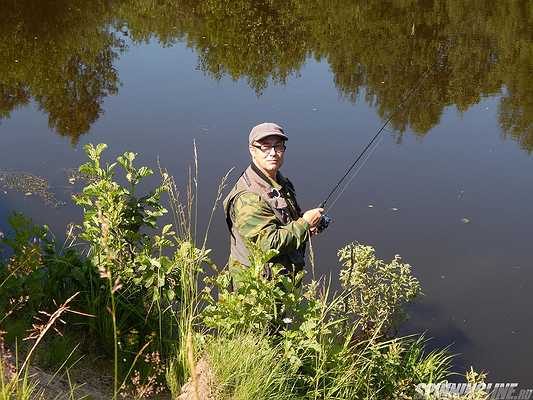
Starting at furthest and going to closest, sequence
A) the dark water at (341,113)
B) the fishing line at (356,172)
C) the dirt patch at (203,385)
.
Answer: the fishing line at (356,172) → the dark water at (341,113) → the dirt patch at (203,385)

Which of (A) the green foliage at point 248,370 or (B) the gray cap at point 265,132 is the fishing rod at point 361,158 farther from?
(A) the green foliage at point 248,370

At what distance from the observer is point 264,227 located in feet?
11.9

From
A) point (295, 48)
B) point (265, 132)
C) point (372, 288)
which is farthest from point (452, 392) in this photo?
point (295, 48)

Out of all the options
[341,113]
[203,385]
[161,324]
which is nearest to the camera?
[203,385]

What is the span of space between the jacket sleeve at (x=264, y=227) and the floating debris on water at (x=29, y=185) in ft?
14.9

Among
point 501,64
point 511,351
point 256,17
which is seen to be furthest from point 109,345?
point 256,17

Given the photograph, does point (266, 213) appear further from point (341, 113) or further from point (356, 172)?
point (341, 113)

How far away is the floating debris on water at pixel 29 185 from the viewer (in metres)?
7.89

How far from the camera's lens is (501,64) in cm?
1359

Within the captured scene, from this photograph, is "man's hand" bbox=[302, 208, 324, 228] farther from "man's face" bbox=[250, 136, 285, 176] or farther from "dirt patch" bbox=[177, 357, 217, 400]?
"dirt patch" bbox=[177, 357, 217, 400]

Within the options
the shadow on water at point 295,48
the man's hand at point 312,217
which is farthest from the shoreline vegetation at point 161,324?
the shadow on water at point 295,48

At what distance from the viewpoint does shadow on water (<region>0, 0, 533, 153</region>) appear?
11.5m

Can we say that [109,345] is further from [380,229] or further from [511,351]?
[380,229]

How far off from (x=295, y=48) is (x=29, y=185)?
7.66m
